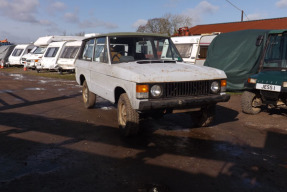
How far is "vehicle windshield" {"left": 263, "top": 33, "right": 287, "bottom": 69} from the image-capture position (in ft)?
23.1

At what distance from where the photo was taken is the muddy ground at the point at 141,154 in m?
3.35

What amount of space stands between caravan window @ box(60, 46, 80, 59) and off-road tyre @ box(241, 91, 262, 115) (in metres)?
12.9

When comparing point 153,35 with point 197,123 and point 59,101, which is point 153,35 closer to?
point 197,123

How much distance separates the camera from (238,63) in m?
10.9

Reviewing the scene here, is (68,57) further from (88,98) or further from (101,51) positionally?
(101,51)

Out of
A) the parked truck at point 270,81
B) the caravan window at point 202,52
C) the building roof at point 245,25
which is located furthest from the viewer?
the building roof at point 245,25

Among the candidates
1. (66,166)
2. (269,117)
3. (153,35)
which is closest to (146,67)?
(153,35)

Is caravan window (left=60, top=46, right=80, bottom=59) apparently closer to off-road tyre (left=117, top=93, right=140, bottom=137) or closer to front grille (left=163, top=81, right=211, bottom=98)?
off-road tyre (left=117, top=93, right=140, bottom=137)

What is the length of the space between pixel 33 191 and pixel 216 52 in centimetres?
1021

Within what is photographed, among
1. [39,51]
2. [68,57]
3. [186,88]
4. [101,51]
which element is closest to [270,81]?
[186,88]

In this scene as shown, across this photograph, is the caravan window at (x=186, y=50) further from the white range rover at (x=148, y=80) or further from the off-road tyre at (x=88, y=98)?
the white range rover at (x=148, y=80)

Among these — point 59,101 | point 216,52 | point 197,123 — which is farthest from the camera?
point 216,52

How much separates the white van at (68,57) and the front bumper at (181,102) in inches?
561

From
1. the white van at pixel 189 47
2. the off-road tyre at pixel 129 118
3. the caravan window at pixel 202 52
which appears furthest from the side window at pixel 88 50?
the caravan window at pixel 202 52
